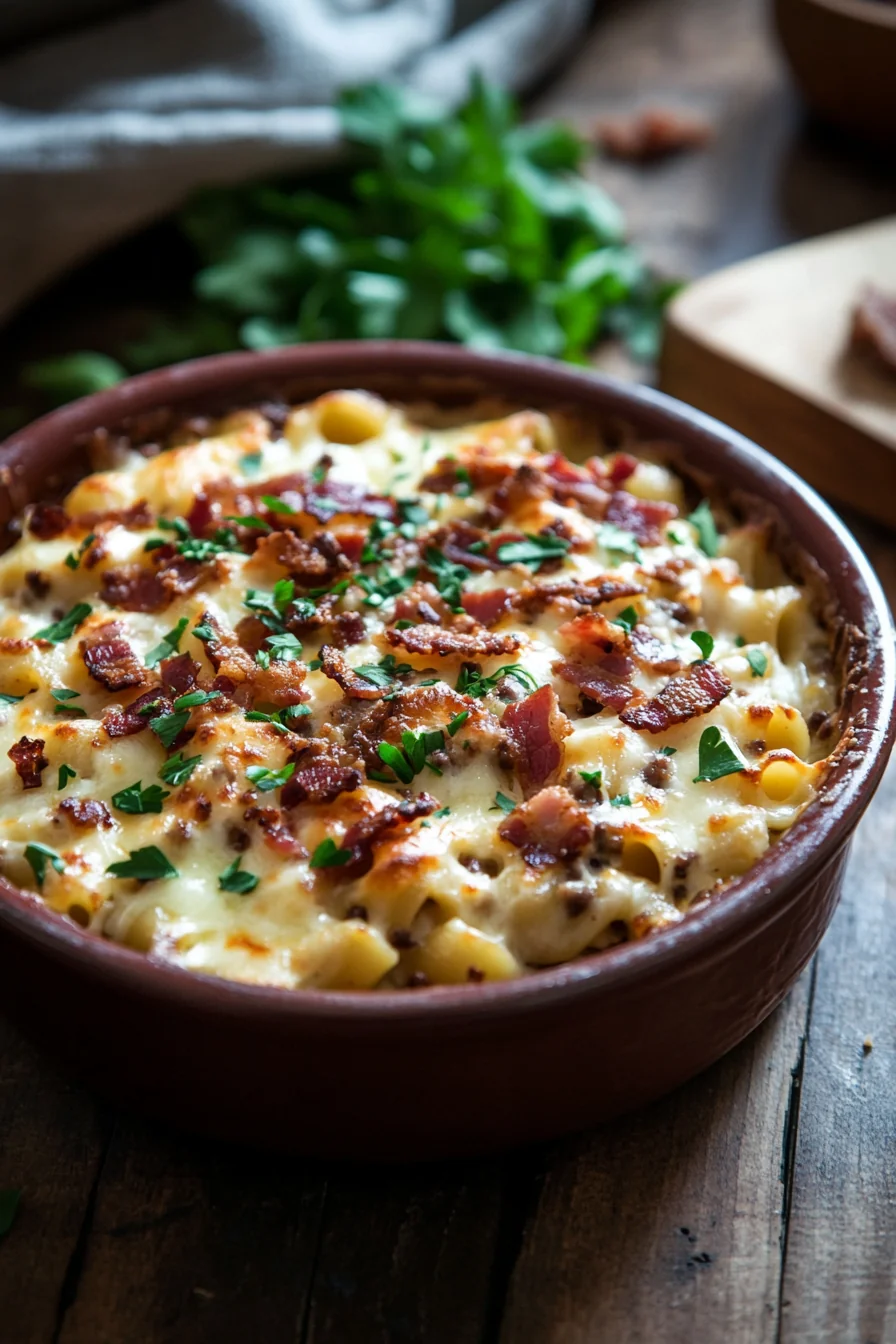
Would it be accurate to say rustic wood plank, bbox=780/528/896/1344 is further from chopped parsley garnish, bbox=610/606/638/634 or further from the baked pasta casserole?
chopped parsley garnish, bbox=610/606/638/634

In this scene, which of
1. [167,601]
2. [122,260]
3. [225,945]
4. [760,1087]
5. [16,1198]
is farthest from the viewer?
[122,260]

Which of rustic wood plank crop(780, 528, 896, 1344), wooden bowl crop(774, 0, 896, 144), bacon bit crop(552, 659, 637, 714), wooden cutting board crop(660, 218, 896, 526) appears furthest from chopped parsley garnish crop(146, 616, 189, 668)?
wooden bowl crop(774, 0, 896, 144)

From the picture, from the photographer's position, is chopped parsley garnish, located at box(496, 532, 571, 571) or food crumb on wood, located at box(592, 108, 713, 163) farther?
food crumb on wood, located at box(592, 108, 713, 163)

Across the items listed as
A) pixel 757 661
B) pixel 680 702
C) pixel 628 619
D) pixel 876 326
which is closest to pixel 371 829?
pixel 680 702

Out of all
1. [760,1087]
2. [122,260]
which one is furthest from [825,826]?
[122,260]

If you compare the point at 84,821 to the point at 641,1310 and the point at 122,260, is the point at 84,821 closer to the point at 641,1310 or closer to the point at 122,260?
the point at 641,1310
